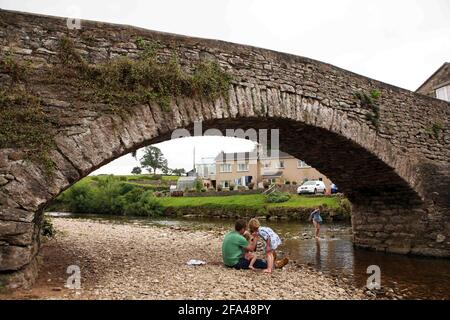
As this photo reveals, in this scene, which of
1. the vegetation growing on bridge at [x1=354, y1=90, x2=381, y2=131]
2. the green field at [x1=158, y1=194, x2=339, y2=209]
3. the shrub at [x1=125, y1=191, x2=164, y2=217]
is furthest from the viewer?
the shrub at [x1=125, y1=191, x2=164, y2=217]

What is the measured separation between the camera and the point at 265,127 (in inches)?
342

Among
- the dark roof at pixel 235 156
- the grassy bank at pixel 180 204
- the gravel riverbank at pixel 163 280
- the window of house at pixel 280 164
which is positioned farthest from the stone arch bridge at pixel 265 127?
the dark roof at pixel 235 156

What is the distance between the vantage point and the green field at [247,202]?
2608 centimetres

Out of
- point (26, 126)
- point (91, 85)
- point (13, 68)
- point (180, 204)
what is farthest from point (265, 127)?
point (180, 204)

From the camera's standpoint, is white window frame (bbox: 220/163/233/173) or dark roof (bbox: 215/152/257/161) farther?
white window frame (bbox: 220/163/233/173)

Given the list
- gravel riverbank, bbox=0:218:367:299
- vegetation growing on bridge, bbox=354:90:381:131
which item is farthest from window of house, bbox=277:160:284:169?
gravel riverbank, bbox=0:218:367:299

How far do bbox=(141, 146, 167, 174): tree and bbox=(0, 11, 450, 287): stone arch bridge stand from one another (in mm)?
74490

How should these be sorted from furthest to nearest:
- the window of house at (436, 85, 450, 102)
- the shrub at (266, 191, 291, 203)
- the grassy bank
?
the shrub at (266, 191, 291, 203) → the grassy bank → the window of house at (436, 85, 450, 102)

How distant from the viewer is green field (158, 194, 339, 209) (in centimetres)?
2608

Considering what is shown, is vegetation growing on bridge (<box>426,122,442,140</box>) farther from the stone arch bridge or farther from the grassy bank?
the grassy bank

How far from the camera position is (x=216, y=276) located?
22.1ft

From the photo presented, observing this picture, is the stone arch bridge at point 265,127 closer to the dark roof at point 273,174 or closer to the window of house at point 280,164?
the dark roof at point 273,174

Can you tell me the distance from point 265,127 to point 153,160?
7804 centimetres

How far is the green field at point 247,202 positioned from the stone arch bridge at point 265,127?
13009 mm
